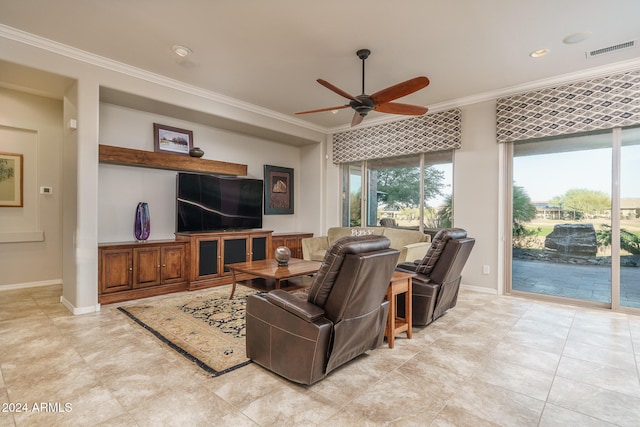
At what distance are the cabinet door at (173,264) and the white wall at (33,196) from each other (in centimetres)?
190

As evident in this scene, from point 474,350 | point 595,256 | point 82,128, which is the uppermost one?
point 82,128

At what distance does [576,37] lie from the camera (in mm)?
3053

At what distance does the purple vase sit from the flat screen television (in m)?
0.42

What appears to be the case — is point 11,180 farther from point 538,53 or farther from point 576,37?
point 576,37

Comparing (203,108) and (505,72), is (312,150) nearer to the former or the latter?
(203,108)

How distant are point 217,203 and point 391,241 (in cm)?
292

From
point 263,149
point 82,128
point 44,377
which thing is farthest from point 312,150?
point 44,377

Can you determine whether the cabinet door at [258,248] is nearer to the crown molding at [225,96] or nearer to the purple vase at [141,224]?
the purple vase at [141,224]

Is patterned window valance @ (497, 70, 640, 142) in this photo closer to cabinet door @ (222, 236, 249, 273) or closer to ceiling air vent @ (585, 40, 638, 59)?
ceiling air vent @ (585, 40, 638, 59)

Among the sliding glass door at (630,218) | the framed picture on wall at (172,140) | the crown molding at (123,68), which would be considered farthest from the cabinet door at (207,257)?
the sliding glass door at (630,218)

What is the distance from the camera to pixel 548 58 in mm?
3496

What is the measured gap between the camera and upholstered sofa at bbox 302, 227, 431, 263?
15.2 ft

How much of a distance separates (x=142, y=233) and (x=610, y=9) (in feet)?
18.0

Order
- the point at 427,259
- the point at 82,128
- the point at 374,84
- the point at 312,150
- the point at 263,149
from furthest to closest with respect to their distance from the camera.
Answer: the point at 312,150, the point at 263,149, the point at 374,84, the point at 82,128, the point at 427,259
